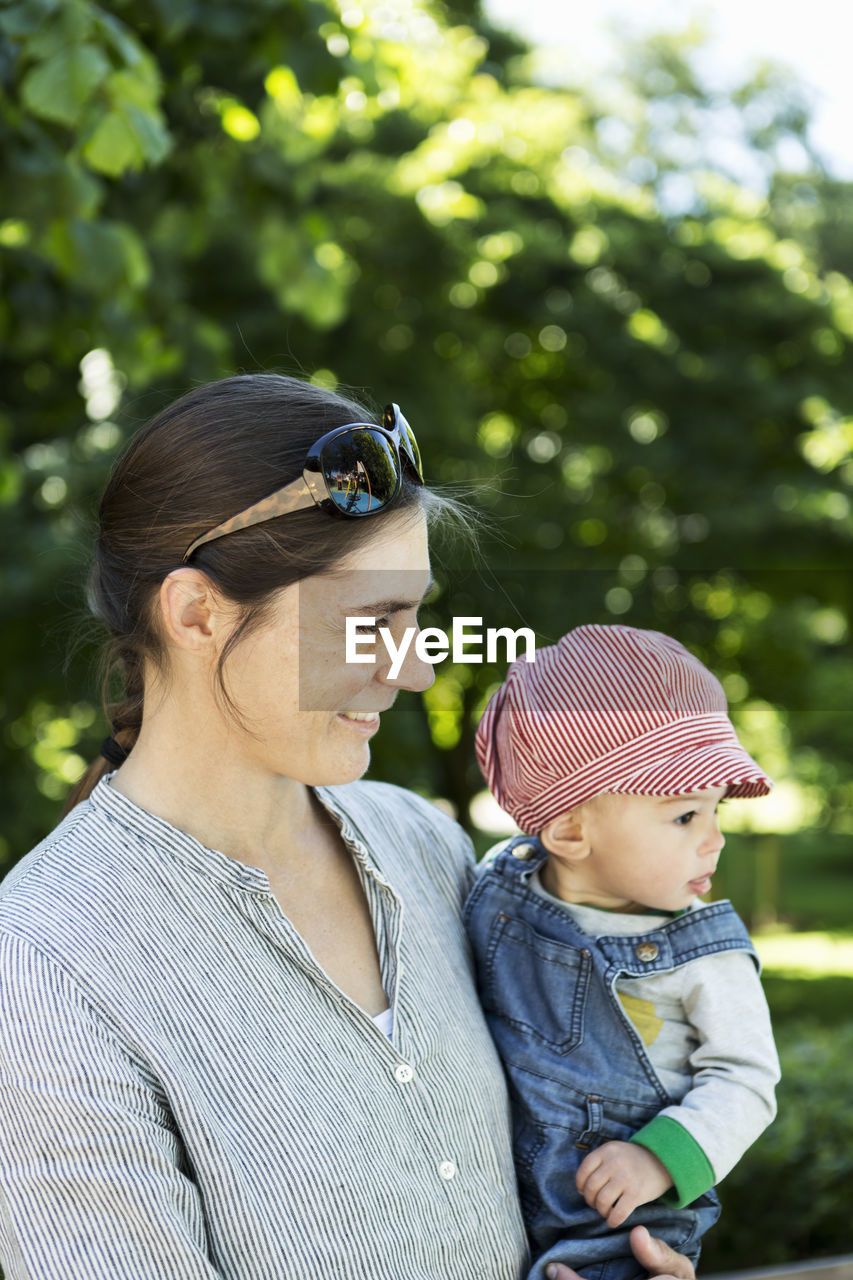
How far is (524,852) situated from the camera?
1.98 m

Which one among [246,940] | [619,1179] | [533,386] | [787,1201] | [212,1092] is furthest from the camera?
[533,386]

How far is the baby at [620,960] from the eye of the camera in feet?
5.61

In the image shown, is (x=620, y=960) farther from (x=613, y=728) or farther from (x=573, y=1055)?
(x=613, y=728)

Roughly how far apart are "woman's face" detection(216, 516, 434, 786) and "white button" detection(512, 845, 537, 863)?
46 centimetres

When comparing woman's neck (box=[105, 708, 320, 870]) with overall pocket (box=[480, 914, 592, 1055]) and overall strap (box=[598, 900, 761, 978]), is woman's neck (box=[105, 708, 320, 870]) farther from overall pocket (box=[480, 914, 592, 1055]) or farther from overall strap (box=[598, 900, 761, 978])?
overall strap (box=[598, 900, 761, 978])

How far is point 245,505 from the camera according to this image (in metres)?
1.56

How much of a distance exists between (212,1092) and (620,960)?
2.15 feet

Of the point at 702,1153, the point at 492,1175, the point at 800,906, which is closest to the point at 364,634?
the point at 492,1175

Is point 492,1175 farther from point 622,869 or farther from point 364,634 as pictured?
point 364,634

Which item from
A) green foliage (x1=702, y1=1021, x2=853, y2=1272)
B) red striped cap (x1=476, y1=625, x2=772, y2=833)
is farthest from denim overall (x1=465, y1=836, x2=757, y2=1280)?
green foliage (x1=702, y1=1021, x2=853, y2=1272)

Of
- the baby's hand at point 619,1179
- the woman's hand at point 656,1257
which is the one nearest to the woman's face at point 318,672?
the baby's hand at point 619,1179

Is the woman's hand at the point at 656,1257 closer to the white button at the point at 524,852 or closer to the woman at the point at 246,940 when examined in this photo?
the woman at the point at 246,940

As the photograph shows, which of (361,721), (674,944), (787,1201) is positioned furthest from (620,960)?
(787,1201)

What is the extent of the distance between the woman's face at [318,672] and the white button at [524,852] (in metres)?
0.46
